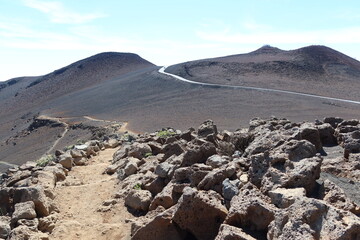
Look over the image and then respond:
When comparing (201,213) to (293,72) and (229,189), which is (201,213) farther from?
(293,72)

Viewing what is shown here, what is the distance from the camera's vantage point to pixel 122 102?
123 ft

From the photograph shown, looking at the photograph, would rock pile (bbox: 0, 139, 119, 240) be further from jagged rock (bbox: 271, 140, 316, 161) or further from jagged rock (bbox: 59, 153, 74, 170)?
jagged rock (bbox: 271, 140, 316, 161)

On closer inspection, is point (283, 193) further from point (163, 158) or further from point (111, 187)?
point (111, 187)

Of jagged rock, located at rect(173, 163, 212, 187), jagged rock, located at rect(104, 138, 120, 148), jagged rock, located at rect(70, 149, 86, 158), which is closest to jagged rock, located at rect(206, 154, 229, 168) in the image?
jagged rock, located at rect(173, 163, 212, 187)

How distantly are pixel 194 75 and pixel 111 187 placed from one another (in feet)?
114

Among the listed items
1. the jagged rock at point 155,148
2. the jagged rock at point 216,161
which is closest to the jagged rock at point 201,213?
the jagged rock at point 216,161

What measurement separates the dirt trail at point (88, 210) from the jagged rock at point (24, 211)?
19.5 inches

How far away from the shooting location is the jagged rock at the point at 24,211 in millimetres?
6781

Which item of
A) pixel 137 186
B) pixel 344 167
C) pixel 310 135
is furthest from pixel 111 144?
pixel 344 167

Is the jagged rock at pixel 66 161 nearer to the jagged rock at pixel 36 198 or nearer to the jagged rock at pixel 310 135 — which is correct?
the jagged rock at pixel 36 198

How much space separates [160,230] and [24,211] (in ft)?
9.24

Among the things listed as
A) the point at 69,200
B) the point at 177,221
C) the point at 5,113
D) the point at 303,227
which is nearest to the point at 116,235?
the point at 177,221

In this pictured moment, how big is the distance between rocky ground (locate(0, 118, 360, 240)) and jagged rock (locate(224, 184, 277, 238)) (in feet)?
0.04

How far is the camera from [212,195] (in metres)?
5.33
